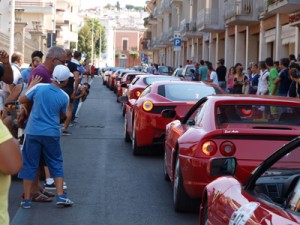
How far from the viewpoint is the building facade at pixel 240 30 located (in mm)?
29094

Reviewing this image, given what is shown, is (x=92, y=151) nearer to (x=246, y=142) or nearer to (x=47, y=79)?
(x=47, y=79)

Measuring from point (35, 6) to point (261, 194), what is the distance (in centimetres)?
8162

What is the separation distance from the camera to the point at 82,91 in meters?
18.5

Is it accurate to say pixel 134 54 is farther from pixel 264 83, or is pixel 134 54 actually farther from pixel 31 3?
pixel 264 83

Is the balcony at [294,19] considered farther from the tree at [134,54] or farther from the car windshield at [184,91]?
the tree at [134,54]

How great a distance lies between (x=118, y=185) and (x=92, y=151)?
13.3ft

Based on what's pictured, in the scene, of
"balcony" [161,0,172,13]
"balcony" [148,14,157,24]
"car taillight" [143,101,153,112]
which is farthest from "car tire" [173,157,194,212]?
"balcony" [148,14,157,24]

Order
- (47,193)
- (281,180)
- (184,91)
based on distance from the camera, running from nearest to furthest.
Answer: (281,180), (47,193), (184,91)

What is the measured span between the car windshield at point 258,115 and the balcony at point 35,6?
253 ft

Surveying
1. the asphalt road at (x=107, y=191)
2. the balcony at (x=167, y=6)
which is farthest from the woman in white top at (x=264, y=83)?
the balcony at (x=167, y=6)

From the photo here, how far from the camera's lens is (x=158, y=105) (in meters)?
13.3

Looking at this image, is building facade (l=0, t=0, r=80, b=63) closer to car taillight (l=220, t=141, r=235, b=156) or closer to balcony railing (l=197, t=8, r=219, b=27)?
balcony railing (l=197, t=8, r=219, b=27)

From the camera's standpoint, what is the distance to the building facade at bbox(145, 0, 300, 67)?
29094mm

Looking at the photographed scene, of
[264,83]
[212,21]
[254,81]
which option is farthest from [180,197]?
[212,21]
